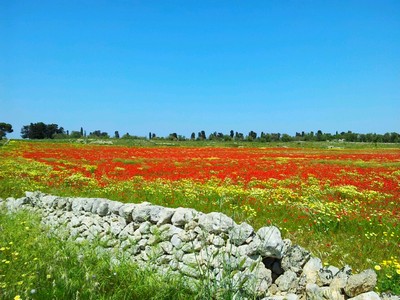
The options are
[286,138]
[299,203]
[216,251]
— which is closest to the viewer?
[216,251]

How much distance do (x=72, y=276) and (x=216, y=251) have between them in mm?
2893

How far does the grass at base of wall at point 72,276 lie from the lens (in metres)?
5.07

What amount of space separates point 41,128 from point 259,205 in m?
125

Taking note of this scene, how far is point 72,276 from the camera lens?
5656mm

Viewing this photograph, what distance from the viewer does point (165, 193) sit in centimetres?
1342

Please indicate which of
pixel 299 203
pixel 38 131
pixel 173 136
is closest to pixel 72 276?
pixel 299 203

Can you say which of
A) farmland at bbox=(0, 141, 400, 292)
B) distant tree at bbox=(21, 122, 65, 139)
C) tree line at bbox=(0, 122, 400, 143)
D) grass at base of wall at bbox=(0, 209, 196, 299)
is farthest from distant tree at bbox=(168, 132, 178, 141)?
grass at base of wall at bbox=(0, 209, 196, 299)

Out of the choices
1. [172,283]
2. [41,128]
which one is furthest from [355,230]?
[41,128]

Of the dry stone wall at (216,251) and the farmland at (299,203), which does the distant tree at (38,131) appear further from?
the dry stone wall at (216,251)

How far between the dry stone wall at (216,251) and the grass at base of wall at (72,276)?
39 cm

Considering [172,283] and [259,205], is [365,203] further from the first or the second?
[172,283]

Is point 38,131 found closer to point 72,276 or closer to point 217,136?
point 217,136

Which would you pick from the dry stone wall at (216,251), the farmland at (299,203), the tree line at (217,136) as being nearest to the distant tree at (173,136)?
the tree line at (217,136)

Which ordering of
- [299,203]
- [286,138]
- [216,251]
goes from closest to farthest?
[216,251]
[299,203]
[286,138]
